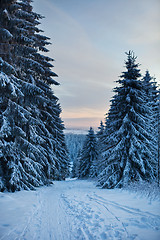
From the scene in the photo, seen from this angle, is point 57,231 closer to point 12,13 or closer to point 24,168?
point 24,168

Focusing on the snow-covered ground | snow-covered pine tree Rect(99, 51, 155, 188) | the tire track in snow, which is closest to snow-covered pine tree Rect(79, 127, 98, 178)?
snow-covered pine tree Rect(99, 51, 155, 188)

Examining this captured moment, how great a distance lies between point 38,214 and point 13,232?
1.75m

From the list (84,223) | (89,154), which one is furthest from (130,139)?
(89,154)

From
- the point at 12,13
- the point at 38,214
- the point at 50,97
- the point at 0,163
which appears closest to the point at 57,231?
the point at 38,214

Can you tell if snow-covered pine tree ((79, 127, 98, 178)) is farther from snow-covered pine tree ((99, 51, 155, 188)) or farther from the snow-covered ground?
the snow-covered ground

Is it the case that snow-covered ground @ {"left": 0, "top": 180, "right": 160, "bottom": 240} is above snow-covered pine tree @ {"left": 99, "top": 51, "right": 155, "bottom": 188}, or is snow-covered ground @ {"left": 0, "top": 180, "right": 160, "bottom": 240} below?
below

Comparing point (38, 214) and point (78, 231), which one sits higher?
point (78, 231)

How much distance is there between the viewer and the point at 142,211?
17.4 ft

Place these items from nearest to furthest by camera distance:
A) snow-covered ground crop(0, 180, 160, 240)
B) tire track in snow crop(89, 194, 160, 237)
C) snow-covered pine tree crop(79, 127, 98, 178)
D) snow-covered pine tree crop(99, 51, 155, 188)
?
snow-covered ground crop(0, 180, 160, 240), tire track in snow crop(89, 194, 160, 237), snow-covered pine tree crop(99, 51, 155, 188), snow-covered pine tree crop(79, 127, 98, 178)

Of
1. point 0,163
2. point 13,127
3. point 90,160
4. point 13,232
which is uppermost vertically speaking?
point 13,127

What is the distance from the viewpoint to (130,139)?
41.8 feet

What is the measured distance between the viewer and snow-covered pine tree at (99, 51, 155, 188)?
1242cm

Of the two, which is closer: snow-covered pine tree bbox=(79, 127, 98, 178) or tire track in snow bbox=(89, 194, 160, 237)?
tire track in snow bbox=(89, 194, 160, 237)

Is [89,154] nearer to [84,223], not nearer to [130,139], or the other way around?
[130,139]
